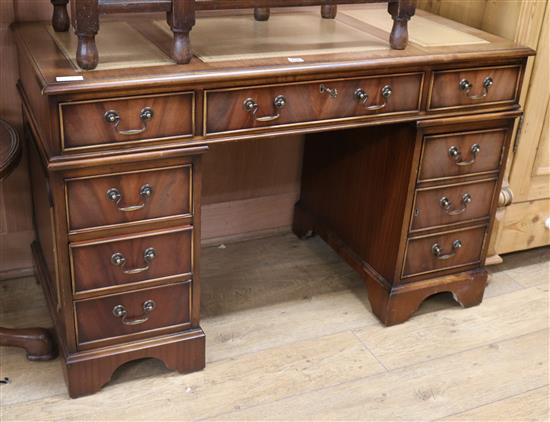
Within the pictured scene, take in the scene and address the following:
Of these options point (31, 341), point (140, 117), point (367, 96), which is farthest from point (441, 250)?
point (31, 341)

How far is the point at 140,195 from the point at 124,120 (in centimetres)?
20

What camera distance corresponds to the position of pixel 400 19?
1.98 metres

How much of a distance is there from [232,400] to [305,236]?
3.09 ft

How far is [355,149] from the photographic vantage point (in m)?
2.41

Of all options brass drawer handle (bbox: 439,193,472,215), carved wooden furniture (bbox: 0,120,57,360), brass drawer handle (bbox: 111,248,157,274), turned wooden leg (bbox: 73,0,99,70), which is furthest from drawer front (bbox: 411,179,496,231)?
carved wooden furniture (bbox: 0,120,57,360)

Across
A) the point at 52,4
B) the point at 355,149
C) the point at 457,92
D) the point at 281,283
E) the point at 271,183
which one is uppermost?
the point at 52,4

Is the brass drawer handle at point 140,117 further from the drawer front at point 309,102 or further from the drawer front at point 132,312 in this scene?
the drawer front at point 132,312

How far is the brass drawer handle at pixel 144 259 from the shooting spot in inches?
73.9

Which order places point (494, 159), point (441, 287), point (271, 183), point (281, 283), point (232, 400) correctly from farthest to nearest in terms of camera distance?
point (271, 183), point (281, 283), point (441, 287), point (494, 159), point (232, 400)

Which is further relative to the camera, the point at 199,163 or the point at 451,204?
the point at 451,204

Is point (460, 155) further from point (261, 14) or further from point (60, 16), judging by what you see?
point (60, 16)

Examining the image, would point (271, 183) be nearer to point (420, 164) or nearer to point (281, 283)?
point (281, 283)

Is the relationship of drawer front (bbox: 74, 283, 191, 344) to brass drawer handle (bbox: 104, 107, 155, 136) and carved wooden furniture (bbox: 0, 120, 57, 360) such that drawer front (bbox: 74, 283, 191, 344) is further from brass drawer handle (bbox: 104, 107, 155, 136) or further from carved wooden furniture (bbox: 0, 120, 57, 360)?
brass drawer handle (bbox: 104, 107, 155, 136)

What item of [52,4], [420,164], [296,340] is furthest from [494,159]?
[52,4]
